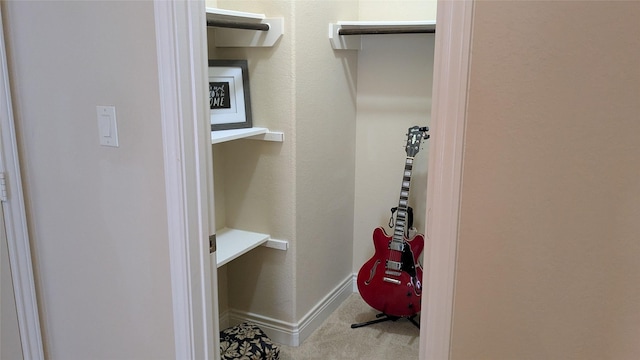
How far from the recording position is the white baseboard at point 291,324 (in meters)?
2.54

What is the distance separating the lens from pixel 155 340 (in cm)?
149

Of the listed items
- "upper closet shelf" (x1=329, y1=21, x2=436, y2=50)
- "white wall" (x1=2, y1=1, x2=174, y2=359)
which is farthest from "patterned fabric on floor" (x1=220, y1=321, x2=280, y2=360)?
"upper closet shelf" (x1=329, y1=21, x2=436, y2=50)

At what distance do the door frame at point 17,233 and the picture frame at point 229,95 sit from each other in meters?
0.74

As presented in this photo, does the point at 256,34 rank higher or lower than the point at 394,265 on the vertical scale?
higher

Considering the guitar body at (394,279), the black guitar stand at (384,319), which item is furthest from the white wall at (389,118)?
the black guitar stand at (384,319)

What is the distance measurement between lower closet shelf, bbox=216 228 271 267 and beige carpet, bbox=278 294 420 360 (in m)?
0.57

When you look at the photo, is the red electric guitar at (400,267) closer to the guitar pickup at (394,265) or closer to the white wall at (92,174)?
the guitar pickup at (394,265)

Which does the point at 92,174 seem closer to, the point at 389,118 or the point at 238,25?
the point at 238,25

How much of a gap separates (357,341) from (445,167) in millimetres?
1827

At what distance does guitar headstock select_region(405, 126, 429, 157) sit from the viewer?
2.53 metres

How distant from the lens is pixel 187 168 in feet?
4.24

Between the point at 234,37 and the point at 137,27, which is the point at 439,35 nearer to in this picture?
the point at 137,27

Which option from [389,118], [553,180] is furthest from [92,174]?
[389,118]

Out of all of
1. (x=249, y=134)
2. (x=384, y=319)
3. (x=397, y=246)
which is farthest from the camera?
(x=384, y=319)
